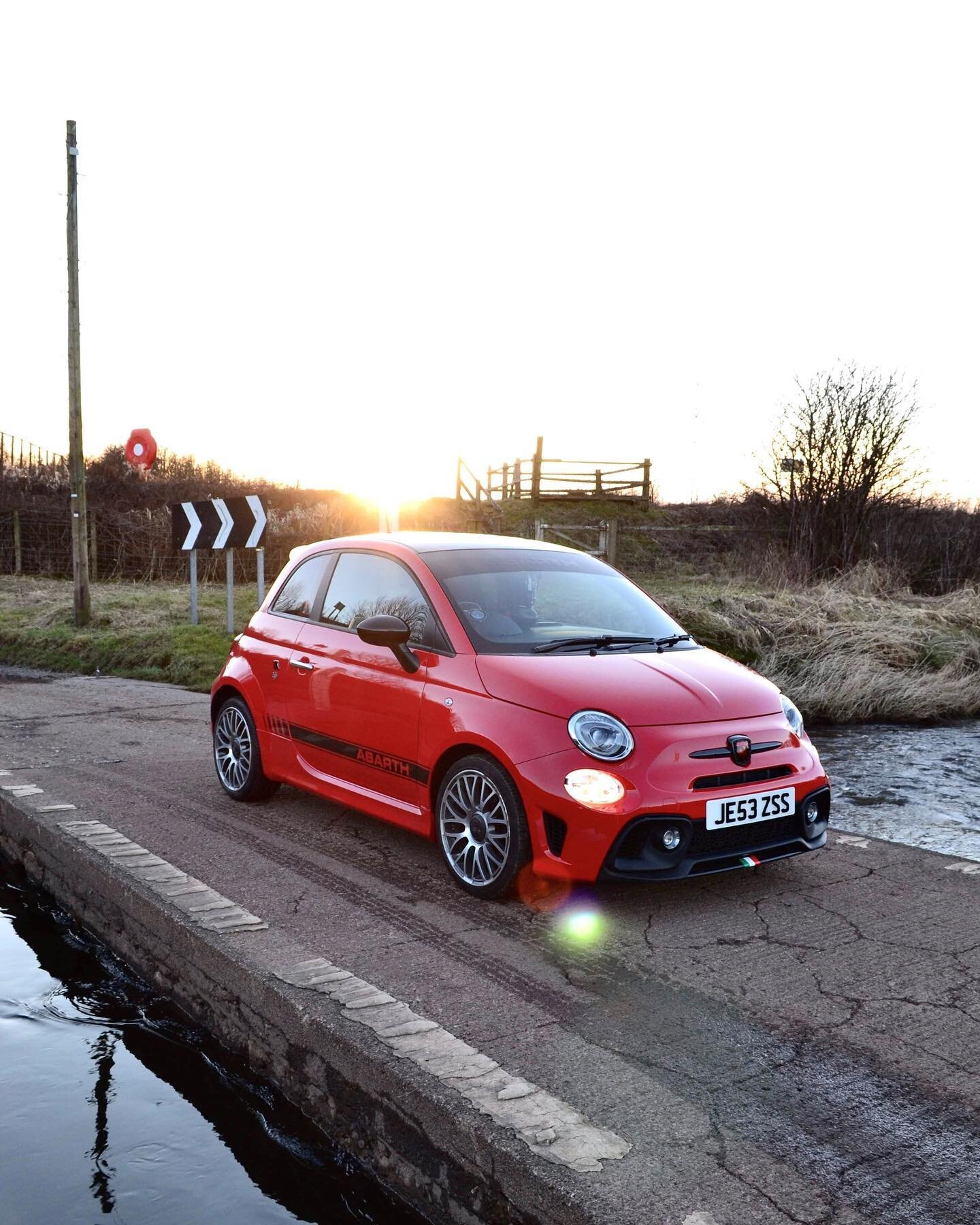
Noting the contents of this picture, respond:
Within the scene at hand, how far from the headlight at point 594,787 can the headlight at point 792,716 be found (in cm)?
111

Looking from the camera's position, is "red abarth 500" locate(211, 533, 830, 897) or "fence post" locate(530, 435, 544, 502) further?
"fence post" locate(530, 435, 544, 502)

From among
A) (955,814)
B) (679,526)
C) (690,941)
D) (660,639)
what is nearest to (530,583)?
(660,639)

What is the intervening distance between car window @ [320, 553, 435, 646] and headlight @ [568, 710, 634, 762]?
1031 millimetres

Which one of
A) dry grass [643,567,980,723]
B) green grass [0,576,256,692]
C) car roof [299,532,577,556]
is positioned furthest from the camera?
green grass [0,576,256,692]

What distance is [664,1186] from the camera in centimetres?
260

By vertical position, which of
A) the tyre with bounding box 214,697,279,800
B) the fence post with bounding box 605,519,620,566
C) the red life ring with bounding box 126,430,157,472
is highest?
the red life ring with bounding box 126,430,157,472

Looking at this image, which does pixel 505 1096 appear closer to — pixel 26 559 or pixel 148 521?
pixel 148 521

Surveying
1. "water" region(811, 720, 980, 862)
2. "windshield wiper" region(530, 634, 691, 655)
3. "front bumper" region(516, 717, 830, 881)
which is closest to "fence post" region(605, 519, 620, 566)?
"water" region(811, 720, 980, 862)

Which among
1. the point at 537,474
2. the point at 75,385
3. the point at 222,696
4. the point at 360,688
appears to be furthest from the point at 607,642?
the point at 537,474

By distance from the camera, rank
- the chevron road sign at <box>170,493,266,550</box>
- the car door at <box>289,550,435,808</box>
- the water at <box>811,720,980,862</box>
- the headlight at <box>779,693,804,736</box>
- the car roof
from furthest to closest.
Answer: the chevron road sign at <box>170,493,266,550</box> → the water at <box>811,720,980,862</box> → the car roof → the car door at <box>289,550,435,808</box> → the headlight at <box>779,693,804,736</box>

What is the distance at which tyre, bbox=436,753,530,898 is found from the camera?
4.55 metres

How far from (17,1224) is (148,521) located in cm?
2266

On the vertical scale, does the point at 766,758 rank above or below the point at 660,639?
below

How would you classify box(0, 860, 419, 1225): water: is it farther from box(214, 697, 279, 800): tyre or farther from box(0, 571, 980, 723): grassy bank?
box(0, 571, 980, 723): grassy bank
